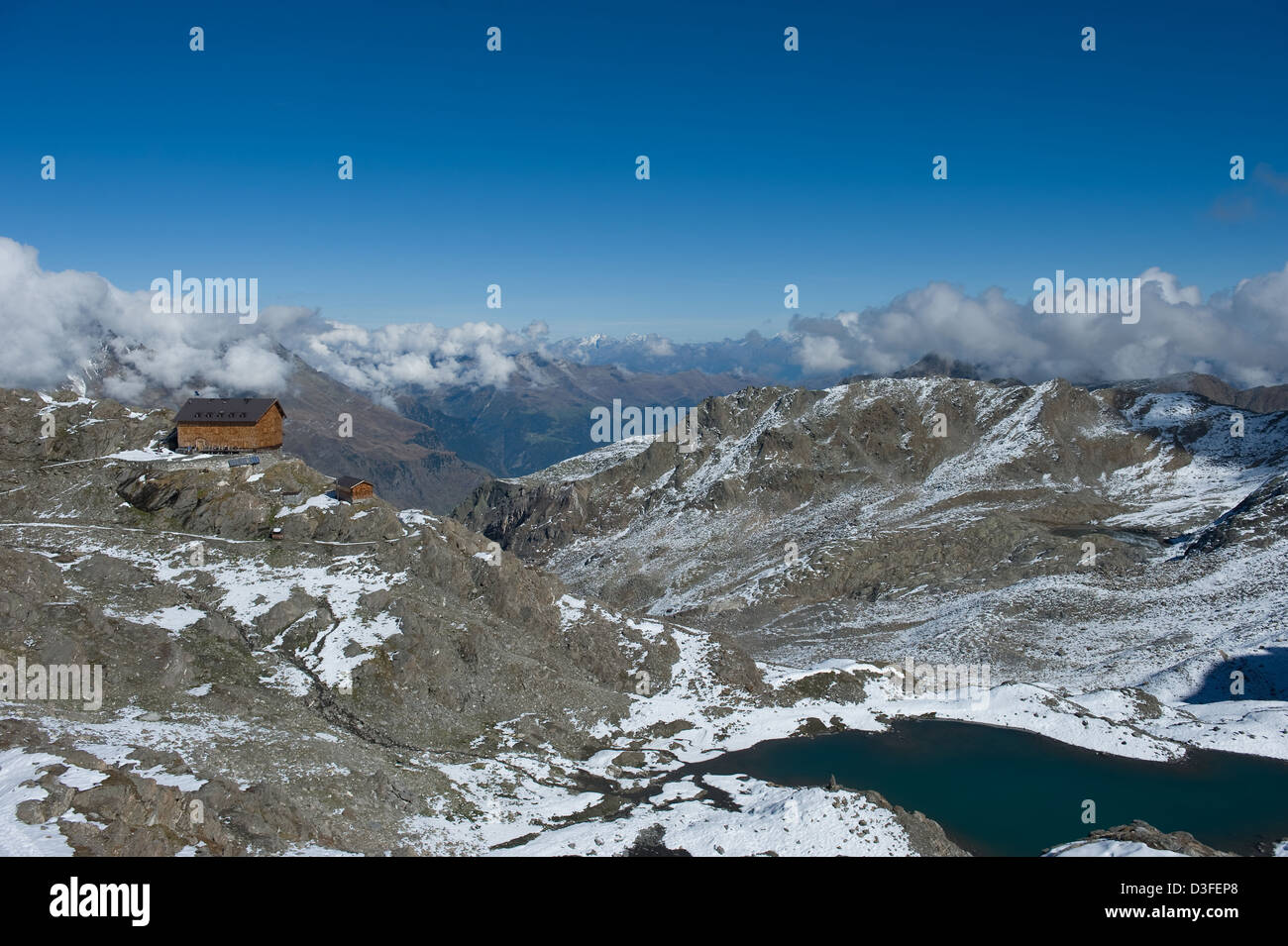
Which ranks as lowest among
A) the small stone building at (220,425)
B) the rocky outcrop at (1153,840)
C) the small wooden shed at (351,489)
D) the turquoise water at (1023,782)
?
the turquoise water at (1023,782)

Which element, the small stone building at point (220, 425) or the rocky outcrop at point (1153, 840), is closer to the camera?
the rocky outcrop at point (1153, 840)

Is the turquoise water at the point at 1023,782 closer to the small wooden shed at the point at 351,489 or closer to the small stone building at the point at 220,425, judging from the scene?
the small wooden shed at the point at 351,489

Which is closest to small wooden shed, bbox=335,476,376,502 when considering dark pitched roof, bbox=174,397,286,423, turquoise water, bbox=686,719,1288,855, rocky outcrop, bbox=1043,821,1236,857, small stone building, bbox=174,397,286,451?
small stone building, bbox=174,397,286,451

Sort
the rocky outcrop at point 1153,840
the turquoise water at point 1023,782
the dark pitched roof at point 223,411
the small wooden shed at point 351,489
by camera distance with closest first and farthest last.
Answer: the rocky outcrop at point 1153,840 → the turquoise water at point 1023,782 → the small wooden shed at point 351,489 → the dark pitched roof at point 223,411

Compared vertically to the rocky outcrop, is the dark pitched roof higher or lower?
higher

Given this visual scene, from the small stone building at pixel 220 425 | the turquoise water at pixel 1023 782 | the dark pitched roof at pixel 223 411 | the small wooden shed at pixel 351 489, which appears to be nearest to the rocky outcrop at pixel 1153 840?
the turquoise water at pixel 1023 782

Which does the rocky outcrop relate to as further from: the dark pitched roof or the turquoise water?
the dark pitched roof

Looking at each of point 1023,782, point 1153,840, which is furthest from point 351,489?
point 1153,840

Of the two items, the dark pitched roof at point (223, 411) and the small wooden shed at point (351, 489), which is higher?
the dark pitched roof at point (223, 411)
